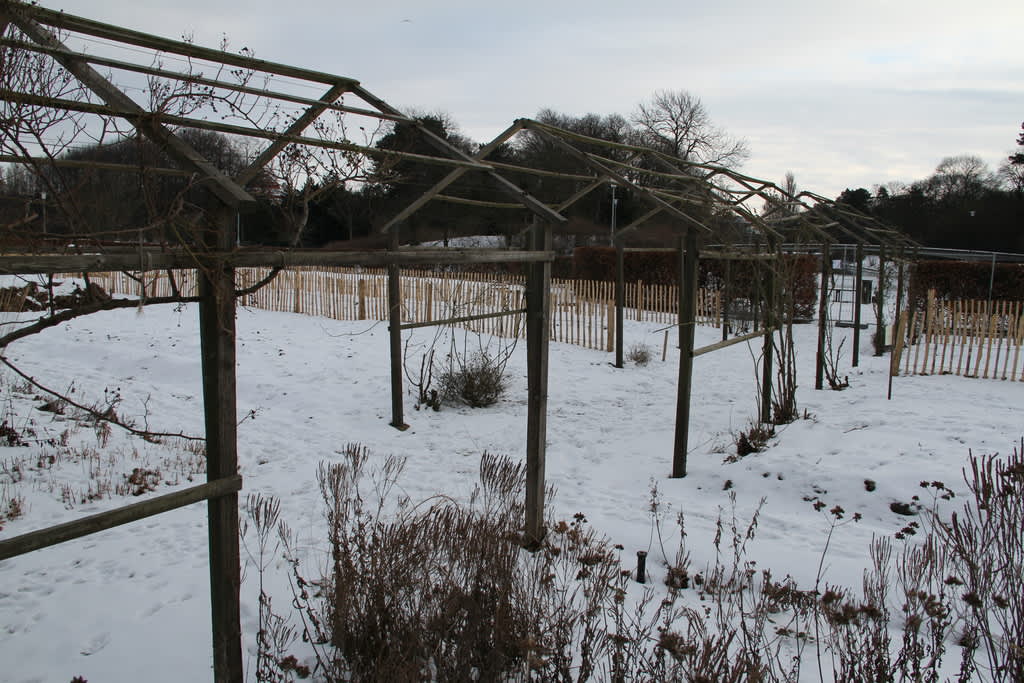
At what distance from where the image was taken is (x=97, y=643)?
3129 mm

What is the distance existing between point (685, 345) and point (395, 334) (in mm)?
3146

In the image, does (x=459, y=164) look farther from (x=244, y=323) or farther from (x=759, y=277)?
(x=244, y=323)

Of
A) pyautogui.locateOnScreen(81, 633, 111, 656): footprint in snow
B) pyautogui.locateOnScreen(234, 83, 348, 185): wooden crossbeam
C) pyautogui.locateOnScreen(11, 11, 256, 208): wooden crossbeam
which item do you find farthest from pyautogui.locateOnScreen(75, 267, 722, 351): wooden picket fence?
pyautogui.locateOnScreen(11, 11, 256, 208): wooden crossbeam

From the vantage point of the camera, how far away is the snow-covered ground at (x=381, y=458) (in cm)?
345

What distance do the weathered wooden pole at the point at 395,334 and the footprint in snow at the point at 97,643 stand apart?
423 centimetres

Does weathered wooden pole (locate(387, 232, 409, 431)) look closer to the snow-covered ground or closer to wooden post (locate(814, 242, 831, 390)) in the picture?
the snow-covered ground

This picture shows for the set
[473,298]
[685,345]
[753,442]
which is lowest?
[753,442]

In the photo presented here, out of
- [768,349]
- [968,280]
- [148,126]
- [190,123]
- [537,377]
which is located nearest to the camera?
[148,126]

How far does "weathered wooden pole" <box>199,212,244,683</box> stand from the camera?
2490 millimetres

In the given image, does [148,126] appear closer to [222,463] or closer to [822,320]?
[222,463]

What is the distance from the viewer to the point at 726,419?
8039 mm

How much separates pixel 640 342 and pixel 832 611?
10641mm

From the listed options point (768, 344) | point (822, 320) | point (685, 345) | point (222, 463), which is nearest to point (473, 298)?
point (822, 320)

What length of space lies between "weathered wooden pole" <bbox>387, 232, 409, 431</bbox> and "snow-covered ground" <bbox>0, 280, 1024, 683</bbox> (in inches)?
10.9
